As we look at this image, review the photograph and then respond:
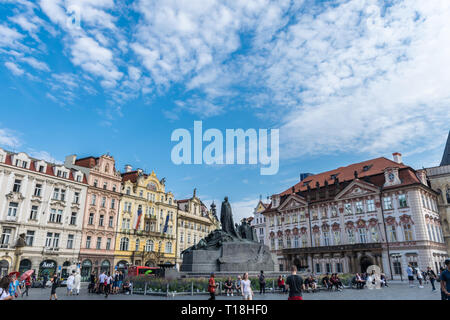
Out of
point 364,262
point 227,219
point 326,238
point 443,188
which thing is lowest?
point 364,262

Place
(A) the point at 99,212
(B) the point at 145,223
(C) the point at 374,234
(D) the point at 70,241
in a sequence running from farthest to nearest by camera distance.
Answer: (B) the point at 145,223
(A) the point at 99,212
(C) the point at 374,234
(D) the point at 70,241

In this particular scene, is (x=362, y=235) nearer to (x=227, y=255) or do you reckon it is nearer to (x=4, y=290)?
(x=227, y=255)

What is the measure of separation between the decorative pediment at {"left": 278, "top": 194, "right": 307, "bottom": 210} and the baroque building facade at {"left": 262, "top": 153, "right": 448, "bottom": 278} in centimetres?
17

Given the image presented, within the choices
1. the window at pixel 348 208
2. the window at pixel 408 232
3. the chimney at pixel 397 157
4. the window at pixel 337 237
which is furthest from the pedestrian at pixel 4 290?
the chimney at pixel 397 157

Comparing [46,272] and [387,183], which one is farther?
[387,183]

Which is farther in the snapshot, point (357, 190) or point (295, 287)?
point (357, 190)

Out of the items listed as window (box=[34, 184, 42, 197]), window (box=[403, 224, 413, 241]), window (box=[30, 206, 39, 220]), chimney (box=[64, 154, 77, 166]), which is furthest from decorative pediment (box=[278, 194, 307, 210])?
window (box=[30, 206, 39, 220])

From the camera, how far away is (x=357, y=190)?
153 ft

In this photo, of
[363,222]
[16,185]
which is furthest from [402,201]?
[16,185]

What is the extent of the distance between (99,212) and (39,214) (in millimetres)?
8814

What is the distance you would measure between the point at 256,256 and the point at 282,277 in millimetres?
1949
